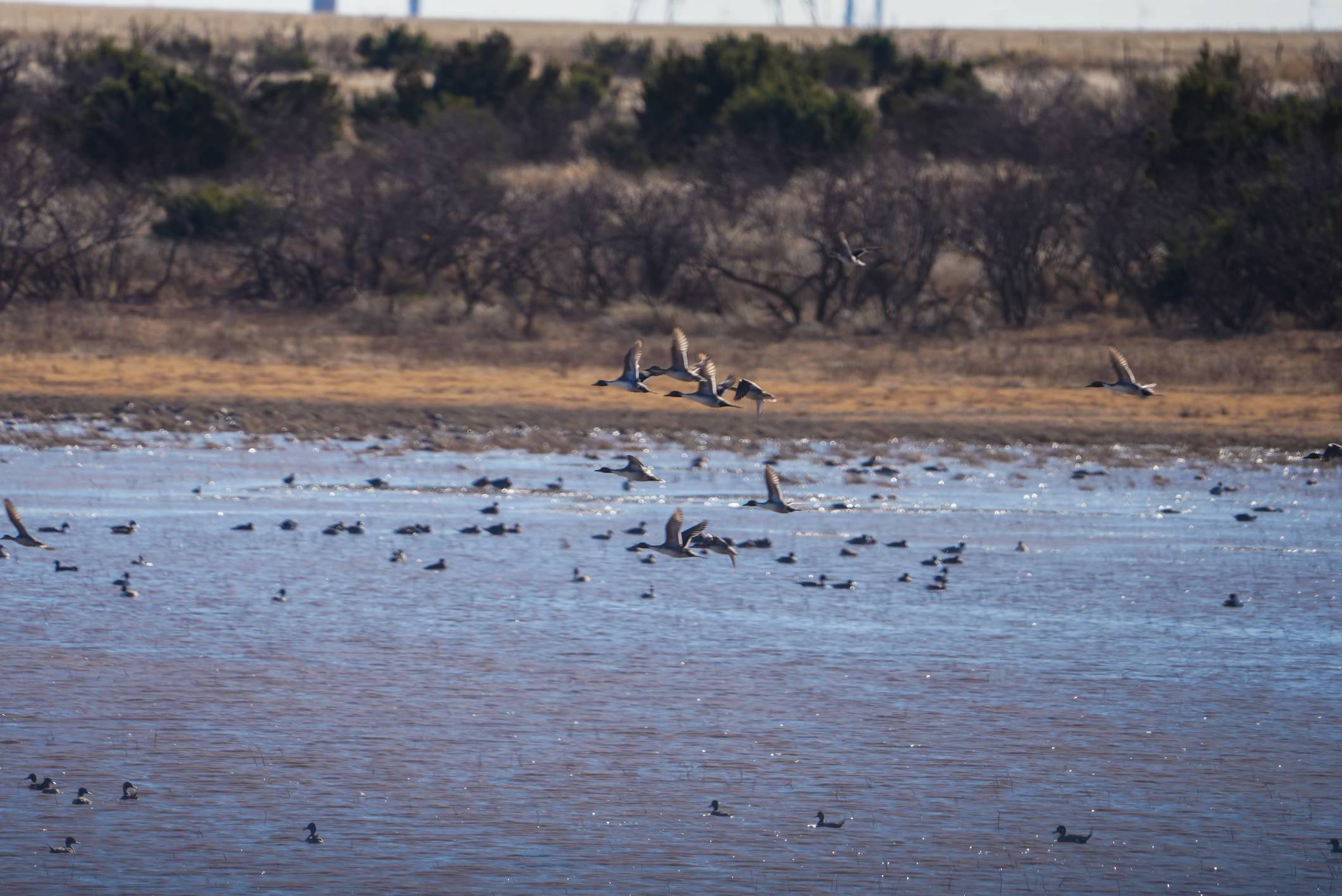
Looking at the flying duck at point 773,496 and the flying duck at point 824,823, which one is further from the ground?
the flying duck at point 773,496

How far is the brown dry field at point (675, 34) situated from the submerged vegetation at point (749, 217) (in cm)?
3201

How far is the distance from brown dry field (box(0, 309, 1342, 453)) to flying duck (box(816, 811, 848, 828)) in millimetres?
13174

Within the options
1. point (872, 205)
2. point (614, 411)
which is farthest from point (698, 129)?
point (614, 411)

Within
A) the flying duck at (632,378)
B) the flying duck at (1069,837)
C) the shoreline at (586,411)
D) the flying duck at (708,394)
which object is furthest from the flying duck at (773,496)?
the shoreline at (586,411)

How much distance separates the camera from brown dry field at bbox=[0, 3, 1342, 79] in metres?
79.1

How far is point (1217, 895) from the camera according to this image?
25.2 feet

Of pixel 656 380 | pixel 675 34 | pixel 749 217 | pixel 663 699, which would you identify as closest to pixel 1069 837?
pixel 663 699

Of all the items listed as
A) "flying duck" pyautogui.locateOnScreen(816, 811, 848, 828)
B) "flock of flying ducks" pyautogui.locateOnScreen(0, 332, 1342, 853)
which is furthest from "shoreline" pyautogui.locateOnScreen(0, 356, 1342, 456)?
"flying duck" pyautogui.locateOnScreen(816, 811, 848, 828)

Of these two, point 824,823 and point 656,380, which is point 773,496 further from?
point 656,380

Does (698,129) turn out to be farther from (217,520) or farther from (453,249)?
(217,520)

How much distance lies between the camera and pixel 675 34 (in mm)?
94938

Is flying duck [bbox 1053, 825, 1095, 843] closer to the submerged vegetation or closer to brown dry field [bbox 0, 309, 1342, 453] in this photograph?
brown dry field [bbox 0, 309, 1342, 453]

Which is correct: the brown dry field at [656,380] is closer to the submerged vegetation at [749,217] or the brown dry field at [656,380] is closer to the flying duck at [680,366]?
the submerged vegetation at [749,217]

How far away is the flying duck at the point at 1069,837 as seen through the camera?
27.4 feet
